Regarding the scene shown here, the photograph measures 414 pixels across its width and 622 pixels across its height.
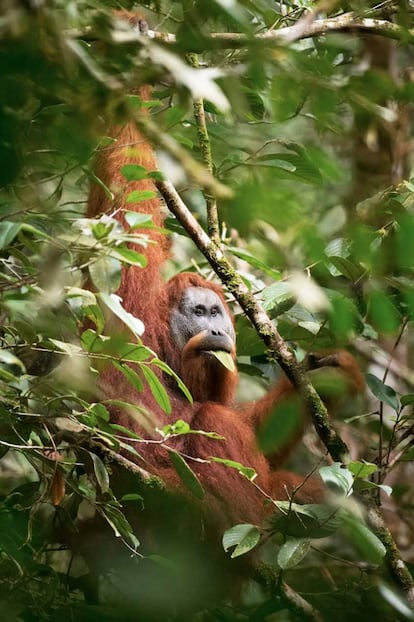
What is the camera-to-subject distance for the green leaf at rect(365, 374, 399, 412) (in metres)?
3.23

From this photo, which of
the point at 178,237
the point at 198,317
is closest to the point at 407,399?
the point at 198,317

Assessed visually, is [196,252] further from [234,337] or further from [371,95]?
[371,95]

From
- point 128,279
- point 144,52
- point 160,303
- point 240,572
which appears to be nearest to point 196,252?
point 160,303

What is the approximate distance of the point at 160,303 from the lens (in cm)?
420

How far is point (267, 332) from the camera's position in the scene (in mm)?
2938

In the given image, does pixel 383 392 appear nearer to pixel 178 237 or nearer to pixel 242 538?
pixel 242 538

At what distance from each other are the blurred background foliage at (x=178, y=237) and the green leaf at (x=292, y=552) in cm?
2

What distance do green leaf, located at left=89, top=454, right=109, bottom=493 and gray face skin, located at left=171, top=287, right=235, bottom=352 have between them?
1.48 meters

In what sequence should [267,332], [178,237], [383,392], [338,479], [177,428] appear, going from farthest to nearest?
[178,237], [383,392], [267,332], [177,428], [338,479]

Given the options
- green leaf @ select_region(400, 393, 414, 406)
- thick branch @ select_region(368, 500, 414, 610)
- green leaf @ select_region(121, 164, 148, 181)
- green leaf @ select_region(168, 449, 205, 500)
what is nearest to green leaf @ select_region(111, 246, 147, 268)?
green leaf @ select_region(121, 164, 148, 181)

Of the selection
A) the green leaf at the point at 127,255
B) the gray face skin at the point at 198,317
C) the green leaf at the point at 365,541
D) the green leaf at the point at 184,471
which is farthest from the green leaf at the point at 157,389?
the gray face skin at the point at 198,317

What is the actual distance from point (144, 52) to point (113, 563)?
241cm

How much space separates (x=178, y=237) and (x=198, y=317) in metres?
0.48

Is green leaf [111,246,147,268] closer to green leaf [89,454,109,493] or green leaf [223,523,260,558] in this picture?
green leaf [89,454,109,493]
